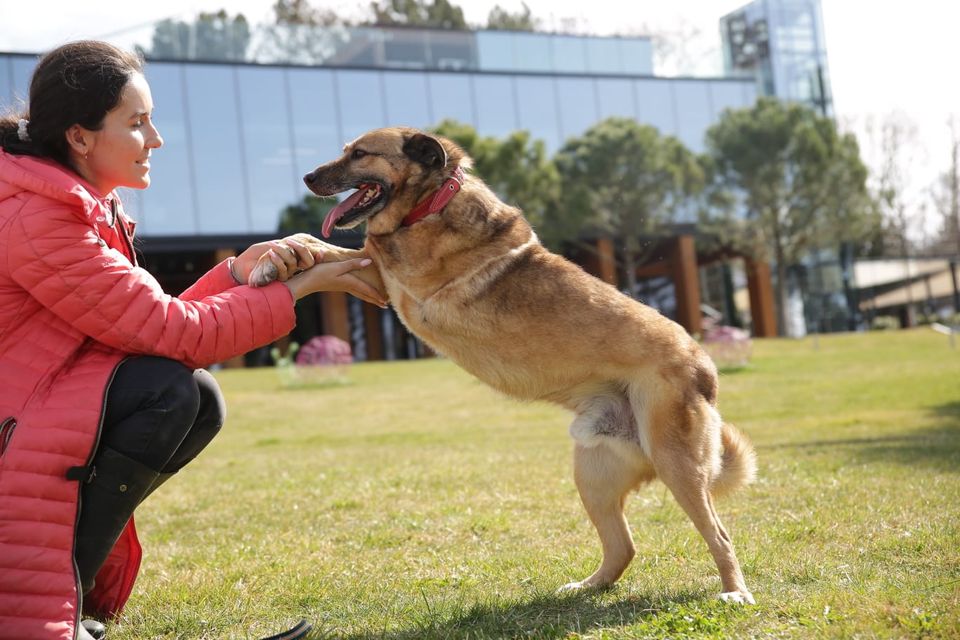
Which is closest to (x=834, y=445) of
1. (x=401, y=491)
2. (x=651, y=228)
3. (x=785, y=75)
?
(x=401, y=491)

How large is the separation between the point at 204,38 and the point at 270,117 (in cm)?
331

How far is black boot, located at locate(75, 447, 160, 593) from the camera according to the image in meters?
2.90

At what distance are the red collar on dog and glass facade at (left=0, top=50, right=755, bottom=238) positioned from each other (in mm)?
24872

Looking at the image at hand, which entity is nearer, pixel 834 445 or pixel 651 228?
pixel 834 445

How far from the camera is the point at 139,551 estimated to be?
3551 millimetres

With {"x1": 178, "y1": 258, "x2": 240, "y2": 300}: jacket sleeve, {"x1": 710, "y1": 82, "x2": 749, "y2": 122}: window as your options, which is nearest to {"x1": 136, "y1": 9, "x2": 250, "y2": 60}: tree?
{"x1": 710, "y1": 82, "x2": 749, "y2": 122}: window

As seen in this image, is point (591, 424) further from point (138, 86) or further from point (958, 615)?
point (138, 86)

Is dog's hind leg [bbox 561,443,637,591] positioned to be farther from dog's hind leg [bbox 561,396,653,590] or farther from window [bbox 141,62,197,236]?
window [bbox 141,62,197,236]

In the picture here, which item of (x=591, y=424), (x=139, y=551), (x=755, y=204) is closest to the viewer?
(x=139, y=551)

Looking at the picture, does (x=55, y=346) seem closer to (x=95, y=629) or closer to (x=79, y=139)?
(x=79, y=139)

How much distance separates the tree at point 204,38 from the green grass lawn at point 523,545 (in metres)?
22.2

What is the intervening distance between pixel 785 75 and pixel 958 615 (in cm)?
4105

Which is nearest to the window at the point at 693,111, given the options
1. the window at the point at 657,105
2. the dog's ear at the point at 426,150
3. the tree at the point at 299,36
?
the window at the point at 657,105

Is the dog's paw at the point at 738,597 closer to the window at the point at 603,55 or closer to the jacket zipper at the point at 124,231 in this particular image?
the jacket zipper at the point at 124,231
